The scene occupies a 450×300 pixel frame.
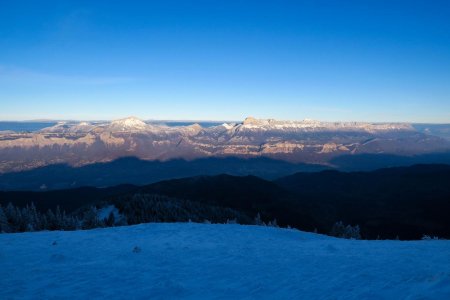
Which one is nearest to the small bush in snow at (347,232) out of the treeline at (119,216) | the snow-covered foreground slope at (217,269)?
the treeline at (119,216)

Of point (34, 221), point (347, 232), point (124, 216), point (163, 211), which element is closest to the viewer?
point (34, 221)

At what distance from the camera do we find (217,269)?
13859mm

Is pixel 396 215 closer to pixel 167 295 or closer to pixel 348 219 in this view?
pixel 348 219

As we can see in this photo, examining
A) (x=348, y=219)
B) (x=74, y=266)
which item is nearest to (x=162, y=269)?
(x=74, y=266)

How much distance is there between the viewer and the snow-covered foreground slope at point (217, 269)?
11.4 m

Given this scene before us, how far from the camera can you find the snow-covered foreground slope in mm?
11367

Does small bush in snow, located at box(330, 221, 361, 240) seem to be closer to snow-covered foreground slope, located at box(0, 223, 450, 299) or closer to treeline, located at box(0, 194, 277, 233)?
treeline, located at box(0, 194, 277, 233)

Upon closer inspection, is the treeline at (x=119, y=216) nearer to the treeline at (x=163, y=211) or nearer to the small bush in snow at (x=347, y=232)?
the treeline at (x=163, y=211)

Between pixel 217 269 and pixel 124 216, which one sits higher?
pixel 217 269

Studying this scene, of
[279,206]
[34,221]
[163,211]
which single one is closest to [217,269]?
[34,221]

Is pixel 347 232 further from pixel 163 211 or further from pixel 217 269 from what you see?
pixel 217 269

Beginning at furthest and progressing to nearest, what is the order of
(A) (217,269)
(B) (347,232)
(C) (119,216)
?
(C) (119,216) → (B) (347,232) → (A) (217,269)

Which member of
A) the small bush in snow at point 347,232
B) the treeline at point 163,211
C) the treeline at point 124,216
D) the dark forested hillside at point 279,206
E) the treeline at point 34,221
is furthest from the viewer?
the dark forested hillside at point 279,206

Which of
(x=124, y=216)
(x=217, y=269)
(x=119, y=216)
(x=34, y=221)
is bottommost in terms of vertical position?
(x=119, y=216)
